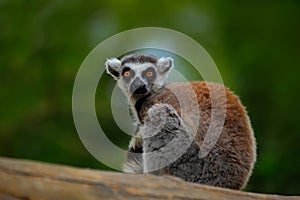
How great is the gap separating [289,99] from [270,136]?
23.0 inches

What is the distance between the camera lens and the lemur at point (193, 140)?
14.0ft

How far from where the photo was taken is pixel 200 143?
432cm

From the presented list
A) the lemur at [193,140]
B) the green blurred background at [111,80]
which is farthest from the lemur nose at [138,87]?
the green blurred background at [111,80]

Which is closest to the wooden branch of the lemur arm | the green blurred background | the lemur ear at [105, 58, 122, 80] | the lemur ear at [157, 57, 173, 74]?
the lemur arm

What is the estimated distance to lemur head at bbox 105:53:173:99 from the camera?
475cm

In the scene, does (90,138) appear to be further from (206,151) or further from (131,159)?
(206,151)

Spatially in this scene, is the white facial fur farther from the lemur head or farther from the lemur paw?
the lemur paw

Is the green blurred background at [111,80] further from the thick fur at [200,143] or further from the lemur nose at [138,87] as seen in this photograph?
the thick fur at [200,143]

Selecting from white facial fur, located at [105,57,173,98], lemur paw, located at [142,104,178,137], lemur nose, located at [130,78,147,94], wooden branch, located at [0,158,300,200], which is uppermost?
white facial fur, located at [105,57,173,98]

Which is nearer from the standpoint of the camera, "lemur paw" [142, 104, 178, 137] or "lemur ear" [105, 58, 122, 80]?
"lemur paw" [142, 104, 178, 137]

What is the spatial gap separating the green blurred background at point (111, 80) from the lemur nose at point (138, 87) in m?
3.05

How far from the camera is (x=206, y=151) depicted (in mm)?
4277

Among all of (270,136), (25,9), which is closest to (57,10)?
(25,9)

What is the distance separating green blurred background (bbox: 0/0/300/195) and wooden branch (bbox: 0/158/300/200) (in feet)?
14.9
